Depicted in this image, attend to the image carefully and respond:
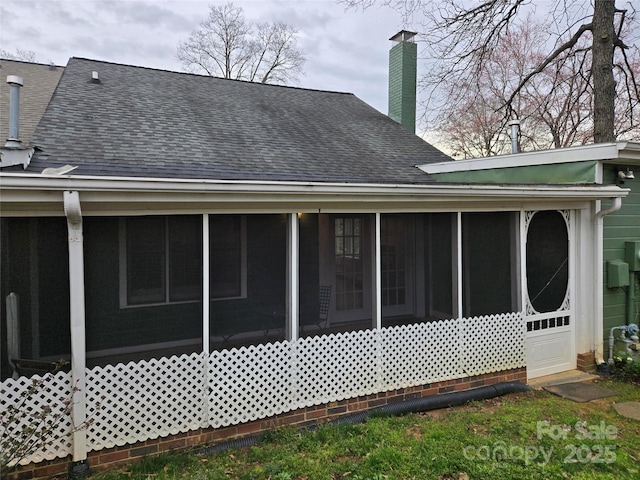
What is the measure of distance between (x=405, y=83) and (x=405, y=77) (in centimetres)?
16

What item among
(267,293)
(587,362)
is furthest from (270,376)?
(587,362)

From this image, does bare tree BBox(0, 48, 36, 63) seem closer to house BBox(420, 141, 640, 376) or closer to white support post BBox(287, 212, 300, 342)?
white support post BBox(287, 212, 300, 342)

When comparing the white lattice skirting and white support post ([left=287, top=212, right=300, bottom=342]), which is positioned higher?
white support post ([left=287, top=212, right=300, bottom=342])

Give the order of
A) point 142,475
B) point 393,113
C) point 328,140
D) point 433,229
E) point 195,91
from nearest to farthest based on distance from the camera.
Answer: point 142,475 → point 433,229 → point 328,140 → point 195,91 → point 393,113

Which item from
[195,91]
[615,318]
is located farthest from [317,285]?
[195,91]

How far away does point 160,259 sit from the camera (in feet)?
13.7

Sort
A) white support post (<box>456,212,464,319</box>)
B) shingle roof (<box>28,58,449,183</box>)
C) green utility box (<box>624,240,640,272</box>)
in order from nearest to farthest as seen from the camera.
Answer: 1. shingle roof (<box>28,58,449,183</box>)
2. white support post (<box>456,212,464,319</box>)
3. green utility box (<box>624,240,640,272</box>)

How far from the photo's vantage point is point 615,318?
21.3ft

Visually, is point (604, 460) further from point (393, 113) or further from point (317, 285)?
point (393, 113)

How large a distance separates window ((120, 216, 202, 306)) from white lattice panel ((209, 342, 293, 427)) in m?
0.75

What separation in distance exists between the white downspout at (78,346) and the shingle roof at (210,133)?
1.13 meters

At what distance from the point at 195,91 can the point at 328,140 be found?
3158 millimetres

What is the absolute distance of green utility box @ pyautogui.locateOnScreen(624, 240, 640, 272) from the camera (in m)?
6.39

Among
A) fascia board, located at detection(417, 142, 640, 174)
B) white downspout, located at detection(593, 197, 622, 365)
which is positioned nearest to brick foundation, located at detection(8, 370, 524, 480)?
white downspout, located at detection(593, 197, 622, 365)
